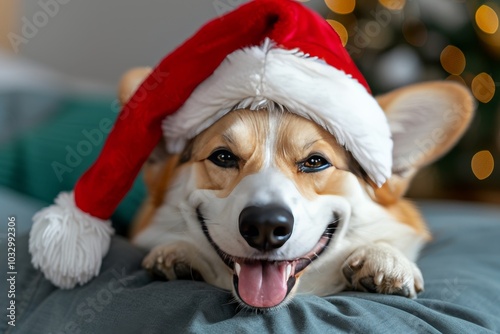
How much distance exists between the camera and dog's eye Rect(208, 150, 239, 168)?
1.11 metres

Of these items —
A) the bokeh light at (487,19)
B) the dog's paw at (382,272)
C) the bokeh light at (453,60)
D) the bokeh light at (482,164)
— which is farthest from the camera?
the bokeh light at (482,164)

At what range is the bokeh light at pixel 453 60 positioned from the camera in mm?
2854

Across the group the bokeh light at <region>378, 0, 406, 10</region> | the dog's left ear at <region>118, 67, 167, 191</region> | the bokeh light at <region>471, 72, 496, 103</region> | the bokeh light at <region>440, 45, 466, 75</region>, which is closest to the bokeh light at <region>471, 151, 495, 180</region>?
the bokeh light at <region>471, 72, 496, 103</region>

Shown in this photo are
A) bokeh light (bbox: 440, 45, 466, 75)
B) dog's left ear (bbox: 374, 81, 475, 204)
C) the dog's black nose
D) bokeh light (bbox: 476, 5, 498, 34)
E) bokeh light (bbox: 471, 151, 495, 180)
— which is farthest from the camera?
bokeh light (bbox: 471, 151, 495, 180)

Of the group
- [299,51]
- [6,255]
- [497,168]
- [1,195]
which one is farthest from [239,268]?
[497,168]

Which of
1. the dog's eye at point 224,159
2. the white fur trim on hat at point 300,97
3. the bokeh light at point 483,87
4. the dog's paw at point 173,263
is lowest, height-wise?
the bokeh light at point 483,87

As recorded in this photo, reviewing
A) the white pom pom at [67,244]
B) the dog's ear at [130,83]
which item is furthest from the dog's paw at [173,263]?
the dog's ear at [130,83]

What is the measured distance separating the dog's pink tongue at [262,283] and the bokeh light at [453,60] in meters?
2.19

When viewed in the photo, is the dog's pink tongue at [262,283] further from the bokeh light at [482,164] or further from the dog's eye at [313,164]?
the bokeh light at [482,164]

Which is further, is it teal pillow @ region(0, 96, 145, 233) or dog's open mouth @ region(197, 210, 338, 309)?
teal pillow @ region(0, 96, 145, 233)

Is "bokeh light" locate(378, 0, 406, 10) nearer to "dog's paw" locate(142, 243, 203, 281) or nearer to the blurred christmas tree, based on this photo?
the blurred christmas tree
